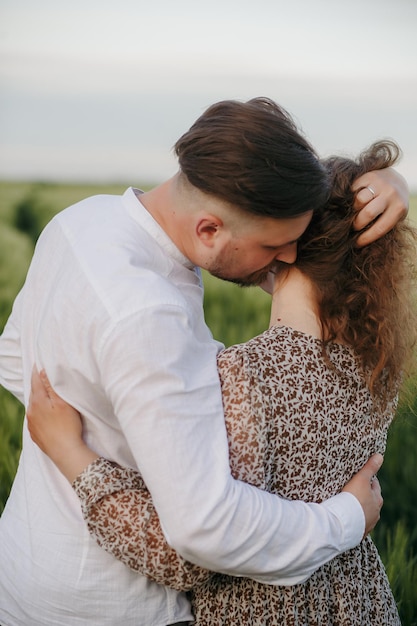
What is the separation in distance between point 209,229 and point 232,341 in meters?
2.10

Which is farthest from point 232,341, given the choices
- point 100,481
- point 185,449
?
point 185,449

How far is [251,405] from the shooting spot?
4.72ft

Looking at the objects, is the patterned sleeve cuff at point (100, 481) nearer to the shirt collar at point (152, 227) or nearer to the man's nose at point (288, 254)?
the shirt collar at point (152, 227)

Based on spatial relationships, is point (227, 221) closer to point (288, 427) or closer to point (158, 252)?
point (158, 252)

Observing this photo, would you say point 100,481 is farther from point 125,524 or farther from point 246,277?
point 246,277

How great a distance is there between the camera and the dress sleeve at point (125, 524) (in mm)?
1374

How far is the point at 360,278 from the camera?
1.65 m

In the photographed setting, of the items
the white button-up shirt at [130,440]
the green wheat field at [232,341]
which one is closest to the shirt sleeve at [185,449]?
the white button-up shirt at [130,440]

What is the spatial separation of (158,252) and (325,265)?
332 mm

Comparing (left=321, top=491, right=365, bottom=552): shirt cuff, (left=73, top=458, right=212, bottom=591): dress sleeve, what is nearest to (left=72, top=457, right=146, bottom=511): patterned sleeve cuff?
(left=73, top=458, right=212, bottom=591): dress sleeve

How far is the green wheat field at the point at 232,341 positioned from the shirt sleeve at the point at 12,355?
2.51 ft

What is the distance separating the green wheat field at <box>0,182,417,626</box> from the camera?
8.33 feet

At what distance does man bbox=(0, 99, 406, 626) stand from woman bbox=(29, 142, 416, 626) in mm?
53

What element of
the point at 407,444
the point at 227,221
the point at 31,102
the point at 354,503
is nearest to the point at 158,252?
the point at 227,221
